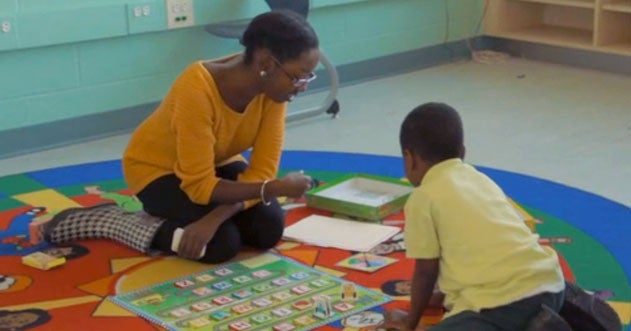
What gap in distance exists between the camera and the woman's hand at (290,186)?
284 cm

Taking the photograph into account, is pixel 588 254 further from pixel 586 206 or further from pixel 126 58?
pixel 126 58

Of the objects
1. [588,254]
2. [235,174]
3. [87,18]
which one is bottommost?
[588,254]

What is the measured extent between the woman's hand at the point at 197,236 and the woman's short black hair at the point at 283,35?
0.51m

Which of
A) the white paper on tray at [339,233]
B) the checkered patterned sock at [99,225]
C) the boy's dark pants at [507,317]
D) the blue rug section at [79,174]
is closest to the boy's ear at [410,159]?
the boy's dark pants at [507,317]

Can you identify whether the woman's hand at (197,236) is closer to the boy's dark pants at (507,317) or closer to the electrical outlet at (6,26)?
the boy's dark pants at (507,317)

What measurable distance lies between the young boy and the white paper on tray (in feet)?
2.47

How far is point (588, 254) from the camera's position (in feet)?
9.73

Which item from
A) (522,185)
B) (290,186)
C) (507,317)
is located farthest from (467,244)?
(522,185)

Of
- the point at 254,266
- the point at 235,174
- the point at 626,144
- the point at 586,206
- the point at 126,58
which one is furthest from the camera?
the point at 126,58

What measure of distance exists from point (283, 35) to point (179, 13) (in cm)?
186

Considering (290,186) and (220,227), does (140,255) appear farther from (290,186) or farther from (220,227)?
(290,186)

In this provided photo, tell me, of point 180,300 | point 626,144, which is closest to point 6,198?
point 180,300

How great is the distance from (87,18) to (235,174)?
1411 millimetres

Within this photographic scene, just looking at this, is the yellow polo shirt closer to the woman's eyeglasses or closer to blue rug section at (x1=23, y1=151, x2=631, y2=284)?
the woman's eyeglasses
